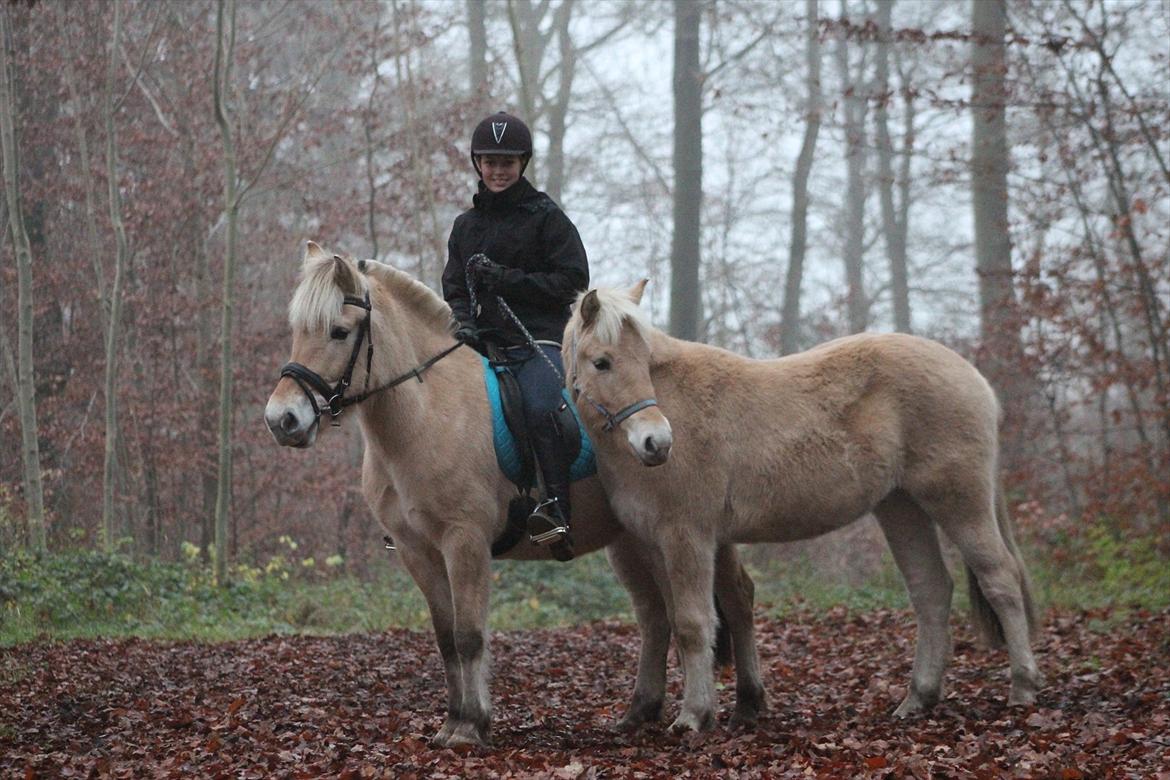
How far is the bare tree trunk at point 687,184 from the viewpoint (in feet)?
61.2

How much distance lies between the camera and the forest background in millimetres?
12703

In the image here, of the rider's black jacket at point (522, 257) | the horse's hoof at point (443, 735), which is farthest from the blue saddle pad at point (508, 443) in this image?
the horse's hoof at point (443, 735)

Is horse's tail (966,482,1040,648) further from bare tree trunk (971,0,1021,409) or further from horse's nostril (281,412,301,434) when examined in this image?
bare tree trunk (971,0,1021,409)

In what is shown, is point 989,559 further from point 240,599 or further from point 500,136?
point 240,599

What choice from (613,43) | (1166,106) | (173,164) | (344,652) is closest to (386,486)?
(344,652)

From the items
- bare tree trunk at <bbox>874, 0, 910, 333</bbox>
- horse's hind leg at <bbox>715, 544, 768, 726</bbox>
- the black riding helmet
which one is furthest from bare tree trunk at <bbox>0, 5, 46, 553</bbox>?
bare tree trunk at <bbox>874, 0, 910, 333</bbox>

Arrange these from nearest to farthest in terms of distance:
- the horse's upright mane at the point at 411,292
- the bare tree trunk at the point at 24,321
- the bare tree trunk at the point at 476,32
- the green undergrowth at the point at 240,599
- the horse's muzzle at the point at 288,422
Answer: the horse's muzzle at the point at 288,422 < the horse's upright mane at the point at 411,292 < the green undergrowth at the point at 240,599 < the bare tree trunk at the point at 24,321 < the bare tree trunk at the point at 476,32

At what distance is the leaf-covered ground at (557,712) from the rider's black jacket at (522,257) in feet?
7.63

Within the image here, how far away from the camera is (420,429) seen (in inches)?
248

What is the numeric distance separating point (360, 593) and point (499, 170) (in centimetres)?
896

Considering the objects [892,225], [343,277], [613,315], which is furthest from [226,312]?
[892,225]

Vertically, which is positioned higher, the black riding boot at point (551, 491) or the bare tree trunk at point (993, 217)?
the bare tree trunk at point (993, 217)

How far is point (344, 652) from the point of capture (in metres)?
10.5

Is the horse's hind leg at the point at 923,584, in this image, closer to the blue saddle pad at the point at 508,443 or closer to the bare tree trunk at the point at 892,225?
the blue saddle pad at the point at 508,443
